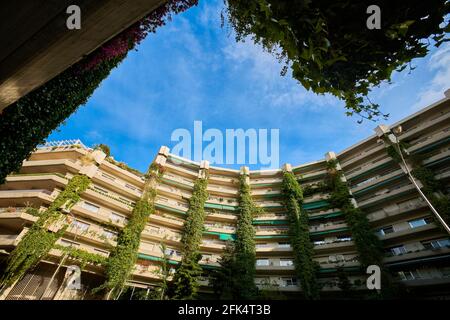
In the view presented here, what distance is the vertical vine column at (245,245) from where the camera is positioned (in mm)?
21561

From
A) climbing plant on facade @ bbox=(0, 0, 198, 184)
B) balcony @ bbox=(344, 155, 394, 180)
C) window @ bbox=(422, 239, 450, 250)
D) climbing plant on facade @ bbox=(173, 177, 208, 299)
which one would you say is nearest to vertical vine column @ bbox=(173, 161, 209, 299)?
climbing plant on facade @ bbox=(173, 177, 208, 299)

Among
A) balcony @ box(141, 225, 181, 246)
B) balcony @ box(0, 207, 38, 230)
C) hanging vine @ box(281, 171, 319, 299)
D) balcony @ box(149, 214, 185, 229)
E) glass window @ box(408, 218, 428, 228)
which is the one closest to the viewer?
balcony @ box(0, 207, 38, 230)

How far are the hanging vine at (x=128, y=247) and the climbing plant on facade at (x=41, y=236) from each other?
4.88m

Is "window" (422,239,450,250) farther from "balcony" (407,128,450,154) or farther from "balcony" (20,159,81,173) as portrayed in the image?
"balcony" (20,159,81,173)

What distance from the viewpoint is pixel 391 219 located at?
23078mm

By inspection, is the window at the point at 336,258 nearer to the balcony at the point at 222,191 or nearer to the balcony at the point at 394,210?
the balcony at the point at 394,210

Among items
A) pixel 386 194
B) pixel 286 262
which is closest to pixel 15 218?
pixel 286 262

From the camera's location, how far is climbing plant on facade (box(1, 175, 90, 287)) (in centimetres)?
1641

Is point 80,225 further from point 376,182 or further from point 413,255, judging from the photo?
point 376,182

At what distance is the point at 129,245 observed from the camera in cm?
2167

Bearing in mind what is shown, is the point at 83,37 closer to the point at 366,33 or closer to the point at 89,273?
the point at 366,33

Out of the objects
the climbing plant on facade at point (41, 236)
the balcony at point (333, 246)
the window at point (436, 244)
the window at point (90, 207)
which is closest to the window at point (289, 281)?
the balcony at point (333, 246)

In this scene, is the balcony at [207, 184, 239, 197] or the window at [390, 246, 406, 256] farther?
the balcony at [207, 184, 239, 197]

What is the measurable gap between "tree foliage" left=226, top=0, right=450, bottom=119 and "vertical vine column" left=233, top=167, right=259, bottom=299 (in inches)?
877
